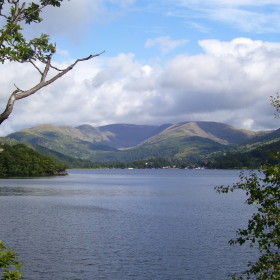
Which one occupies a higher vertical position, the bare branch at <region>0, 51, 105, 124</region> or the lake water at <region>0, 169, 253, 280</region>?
the bare branch at <region>0, 51, 105, 124</region>

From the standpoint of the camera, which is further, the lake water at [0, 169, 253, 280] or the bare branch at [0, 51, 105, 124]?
the lake water at [0, 169, 253, 280]

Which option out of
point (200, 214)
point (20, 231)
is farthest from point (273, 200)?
point (200, 214)

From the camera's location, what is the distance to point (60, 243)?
59812 millimetres

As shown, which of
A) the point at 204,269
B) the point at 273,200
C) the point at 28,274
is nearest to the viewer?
the point at 273,200

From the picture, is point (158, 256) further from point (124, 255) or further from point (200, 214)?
point (200, 214)

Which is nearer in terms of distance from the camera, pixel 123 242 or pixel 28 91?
pixel 28 91

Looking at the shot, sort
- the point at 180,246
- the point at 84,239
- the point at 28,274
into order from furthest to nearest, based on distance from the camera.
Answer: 1. the point at 84,239
2. the point at 180,246
3. the point at 28,274

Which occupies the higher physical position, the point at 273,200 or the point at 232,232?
the point at 273,200

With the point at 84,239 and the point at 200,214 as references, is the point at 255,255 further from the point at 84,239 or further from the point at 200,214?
the point at 200,214

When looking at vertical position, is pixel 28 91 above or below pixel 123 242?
above

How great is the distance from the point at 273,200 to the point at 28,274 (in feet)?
118

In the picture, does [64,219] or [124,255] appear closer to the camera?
[124,255]

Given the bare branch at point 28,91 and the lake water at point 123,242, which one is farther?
the lake water at point 123,242

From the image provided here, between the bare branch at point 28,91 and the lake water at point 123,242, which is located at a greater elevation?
the bare branch at point 28,91
